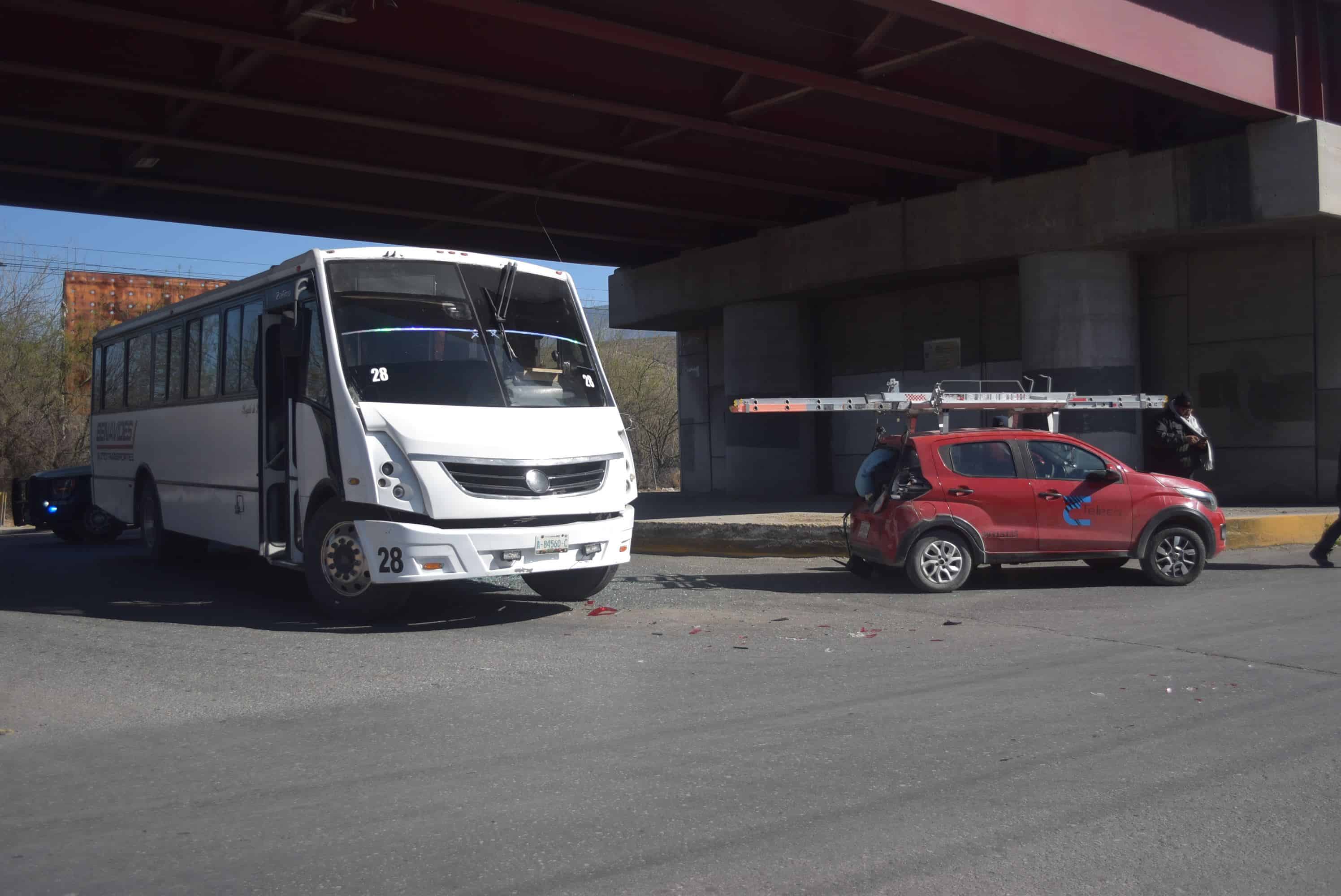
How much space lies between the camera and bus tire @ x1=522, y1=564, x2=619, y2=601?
10.9 metres

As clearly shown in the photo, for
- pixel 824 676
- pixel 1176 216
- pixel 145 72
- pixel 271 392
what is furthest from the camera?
pixel 1176 216

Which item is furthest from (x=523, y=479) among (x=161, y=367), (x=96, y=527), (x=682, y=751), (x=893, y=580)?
(x=96, y=527)

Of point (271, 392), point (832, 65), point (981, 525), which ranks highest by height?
point (832, 65)

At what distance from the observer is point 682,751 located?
5.75 meters

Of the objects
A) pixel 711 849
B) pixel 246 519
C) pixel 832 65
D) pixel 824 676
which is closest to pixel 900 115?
pixel 832 65

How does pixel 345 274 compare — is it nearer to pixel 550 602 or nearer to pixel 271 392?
pixel 271 392

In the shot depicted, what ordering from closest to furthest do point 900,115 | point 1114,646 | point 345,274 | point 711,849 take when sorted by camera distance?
point 711,849 < point 1114,646 < point 345,274 < point 900,115

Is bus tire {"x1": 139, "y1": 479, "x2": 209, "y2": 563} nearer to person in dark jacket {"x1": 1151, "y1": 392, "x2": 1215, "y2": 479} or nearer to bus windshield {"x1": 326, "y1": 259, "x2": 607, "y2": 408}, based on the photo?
bus windshield {"x1": 326, "y1": 259, "x2": 607, "y2": 408}

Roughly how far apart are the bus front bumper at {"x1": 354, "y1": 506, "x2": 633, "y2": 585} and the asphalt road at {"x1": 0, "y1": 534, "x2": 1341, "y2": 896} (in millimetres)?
540

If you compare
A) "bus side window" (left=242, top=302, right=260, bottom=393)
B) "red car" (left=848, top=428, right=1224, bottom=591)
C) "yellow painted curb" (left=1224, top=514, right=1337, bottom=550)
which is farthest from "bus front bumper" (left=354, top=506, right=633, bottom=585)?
"yellow painted curb" (left=1224, top=514, right=1337, bottom=550)

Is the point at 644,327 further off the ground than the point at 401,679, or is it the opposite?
the point at 644,327

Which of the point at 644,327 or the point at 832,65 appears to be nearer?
the point at 832,65

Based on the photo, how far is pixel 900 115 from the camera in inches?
739

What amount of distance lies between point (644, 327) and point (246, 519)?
18848 millimetres
